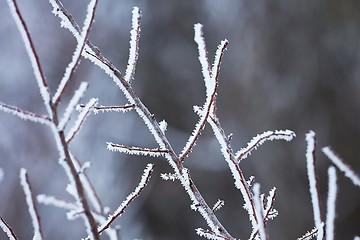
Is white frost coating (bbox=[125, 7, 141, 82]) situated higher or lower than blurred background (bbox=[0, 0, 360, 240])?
lower

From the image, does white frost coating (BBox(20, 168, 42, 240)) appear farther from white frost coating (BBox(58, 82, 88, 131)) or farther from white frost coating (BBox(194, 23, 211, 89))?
white frost coating (BBox(194, 23, 211, 89))

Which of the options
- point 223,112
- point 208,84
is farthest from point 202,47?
point 223,112

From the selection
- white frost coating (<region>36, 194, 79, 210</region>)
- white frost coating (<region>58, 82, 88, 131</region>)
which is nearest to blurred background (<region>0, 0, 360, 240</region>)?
white frost coating (<region>36, 194, 79, 210</region>)

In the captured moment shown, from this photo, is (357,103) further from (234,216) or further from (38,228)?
(38,228)

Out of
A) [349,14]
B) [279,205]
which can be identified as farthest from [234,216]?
[349,14]

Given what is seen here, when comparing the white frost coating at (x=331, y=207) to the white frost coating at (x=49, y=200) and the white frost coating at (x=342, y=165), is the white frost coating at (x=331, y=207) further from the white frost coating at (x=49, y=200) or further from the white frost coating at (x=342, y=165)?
the white frost coating at (x=49, y=200)

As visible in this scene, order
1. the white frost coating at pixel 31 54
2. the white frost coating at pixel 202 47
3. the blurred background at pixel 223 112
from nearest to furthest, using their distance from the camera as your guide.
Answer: the white frost coating at pixel 31 54
the white frost coating at pixel 202 47
the blurred background at pixel 223 112

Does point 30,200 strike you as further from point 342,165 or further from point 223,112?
point 223,112

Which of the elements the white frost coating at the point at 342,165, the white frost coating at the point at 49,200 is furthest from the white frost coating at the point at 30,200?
the white frost coating at the point at 342,165

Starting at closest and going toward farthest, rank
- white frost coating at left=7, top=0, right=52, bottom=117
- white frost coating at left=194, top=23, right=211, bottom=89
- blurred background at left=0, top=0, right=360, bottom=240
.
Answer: white frost coating at left=7, top=0, right=52, bottom=117
white frost coating at left=194, top=23, right=211, bottom=89
blurred background at left=0, top=0, right=360, bottom=240
